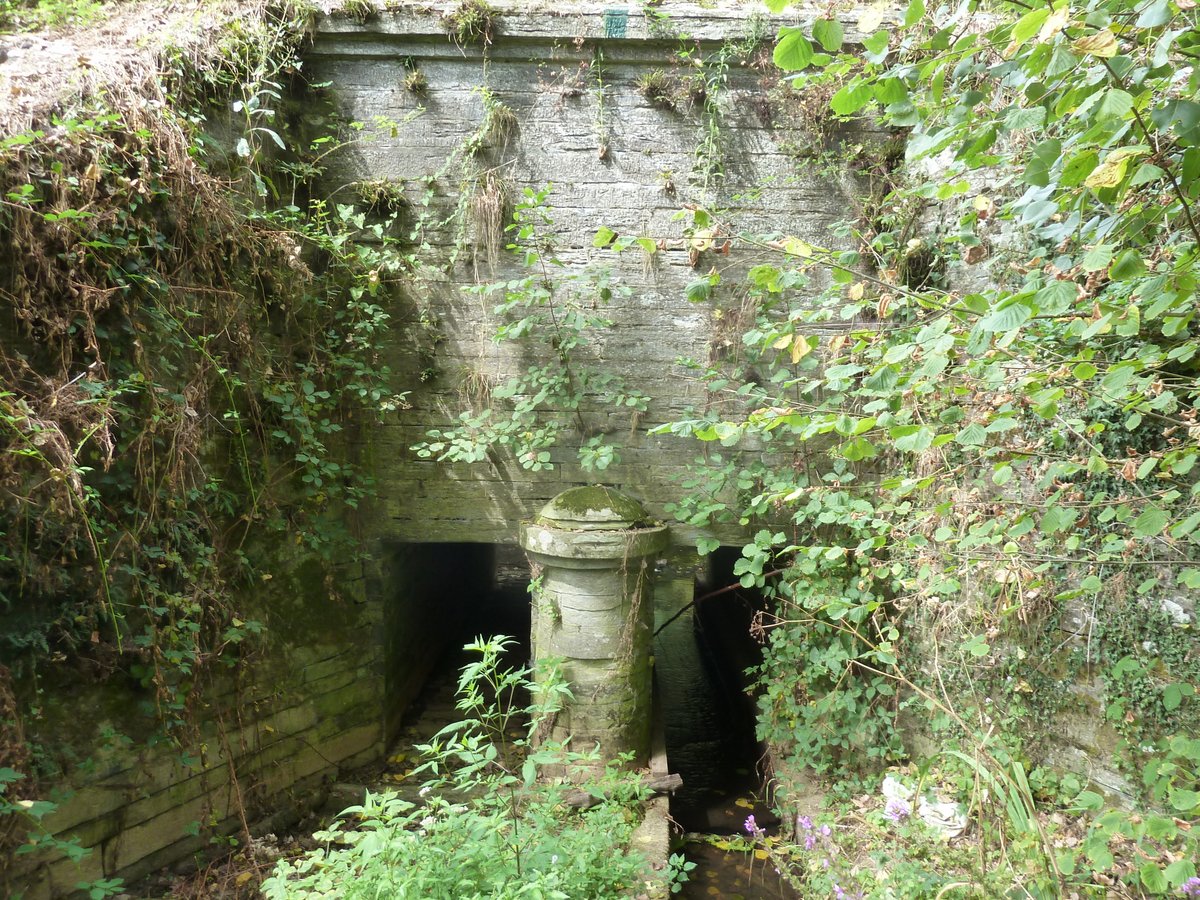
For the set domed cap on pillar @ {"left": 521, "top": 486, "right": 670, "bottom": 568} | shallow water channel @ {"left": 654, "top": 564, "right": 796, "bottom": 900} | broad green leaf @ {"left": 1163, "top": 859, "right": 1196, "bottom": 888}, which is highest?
domed cap on pillar @ {"left": 521, "top": 486, "right": 670, "bottom": 568}

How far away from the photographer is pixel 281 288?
3.99 metres

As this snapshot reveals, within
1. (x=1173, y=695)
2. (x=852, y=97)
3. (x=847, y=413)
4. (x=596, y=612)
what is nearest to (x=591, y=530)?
(x=596, y=612)

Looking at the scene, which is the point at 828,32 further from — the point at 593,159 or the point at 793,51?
the point at 593,159

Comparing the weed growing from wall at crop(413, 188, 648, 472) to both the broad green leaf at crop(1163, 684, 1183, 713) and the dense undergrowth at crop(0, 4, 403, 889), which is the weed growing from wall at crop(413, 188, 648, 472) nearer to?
the dense undergrowth at crop(0, 4, 403, 889)

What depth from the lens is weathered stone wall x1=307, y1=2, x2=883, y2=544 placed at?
434cm

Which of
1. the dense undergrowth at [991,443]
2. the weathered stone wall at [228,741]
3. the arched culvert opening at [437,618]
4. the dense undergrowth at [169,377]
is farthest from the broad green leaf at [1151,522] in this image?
the arched culvert opening at [437,618]

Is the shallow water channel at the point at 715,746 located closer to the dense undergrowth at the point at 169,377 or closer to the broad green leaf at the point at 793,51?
the dense undergrowth at the point at 169,377

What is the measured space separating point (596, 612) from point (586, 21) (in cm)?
364

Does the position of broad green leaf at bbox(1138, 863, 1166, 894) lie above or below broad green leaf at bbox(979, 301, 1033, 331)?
below

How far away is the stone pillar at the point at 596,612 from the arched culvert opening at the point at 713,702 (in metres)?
0.60

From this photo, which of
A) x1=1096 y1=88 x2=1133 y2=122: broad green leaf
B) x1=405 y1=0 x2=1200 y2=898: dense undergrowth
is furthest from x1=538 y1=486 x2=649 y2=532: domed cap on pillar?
x1=1096 y1=88 x2=1133 y2=122: broad green leaf

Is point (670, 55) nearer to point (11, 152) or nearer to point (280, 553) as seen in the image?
point (11, 152)

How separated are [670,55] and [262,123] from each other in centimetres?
250

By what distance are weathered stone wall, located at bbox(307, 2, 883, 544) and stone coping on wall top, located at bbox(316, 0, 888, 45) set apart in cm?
1
